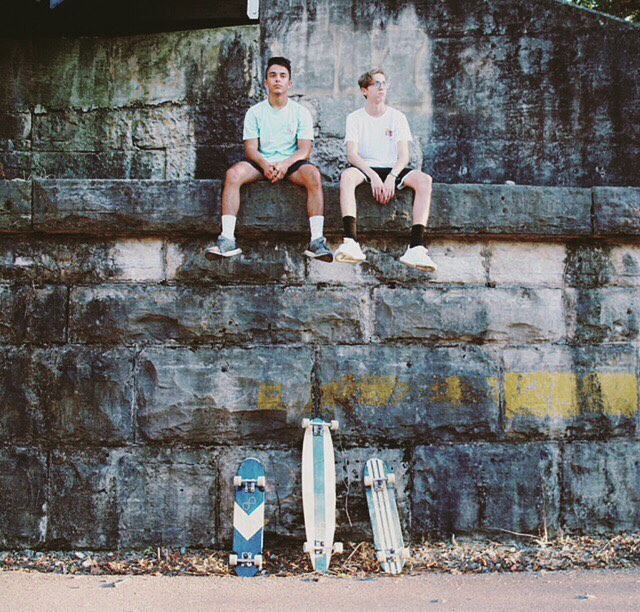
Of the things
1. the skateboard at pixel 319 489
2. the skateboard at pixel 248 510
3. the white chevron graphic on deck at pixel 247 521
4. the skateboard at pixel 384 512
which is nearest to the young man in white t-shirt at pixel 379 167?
the skateboard at pixel 319 489

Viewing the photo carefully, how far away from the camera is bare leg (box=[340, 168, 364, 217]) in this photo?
390 cm

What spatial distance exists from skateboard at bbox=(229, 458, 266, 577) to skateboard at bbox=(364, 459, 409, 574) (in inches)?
25.3

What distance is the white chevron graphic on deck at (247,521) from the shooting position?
3922 mm

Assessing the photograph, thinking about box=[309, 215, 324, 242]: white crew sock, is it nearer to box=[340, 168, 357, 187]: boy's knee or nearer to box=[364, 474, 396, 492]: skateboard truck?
box=[340, 168, 357, 187]: boy's knee

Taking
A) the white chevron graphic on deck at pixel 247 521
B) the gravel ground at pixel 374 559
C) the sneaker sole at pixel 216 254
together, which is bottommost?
the gravel ground at pixel 374 559

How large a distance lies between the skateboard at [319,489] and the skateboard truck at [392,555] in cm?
24

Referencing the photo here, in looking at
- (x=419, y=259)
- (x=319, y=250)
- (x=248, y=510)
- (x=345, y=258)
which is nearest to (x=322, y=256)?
(x=319, y=250)

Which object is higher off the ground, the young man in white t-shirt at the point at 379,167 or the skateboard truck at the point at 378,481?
the young man in white t-shirt at the point at 379,167

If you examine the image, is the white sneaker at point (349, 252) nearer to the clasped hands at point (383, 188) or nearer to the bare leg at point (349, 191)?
the bare leg at point (349, 191)

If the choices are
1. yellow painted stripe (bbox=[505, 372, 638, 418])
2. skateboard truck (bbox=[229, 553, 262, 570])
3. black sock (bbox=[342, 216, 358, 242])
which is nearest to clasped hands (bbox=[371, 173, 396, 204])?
black sock (bbox=[342, 216, 358, 242])

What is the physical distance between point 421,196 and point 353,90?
1.11 meters

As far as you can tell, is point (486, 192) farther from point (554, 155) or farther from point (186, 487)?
point (186, 487)

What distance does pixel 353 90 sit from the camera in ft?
15.1

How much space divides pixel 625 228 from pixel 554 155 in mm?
741
